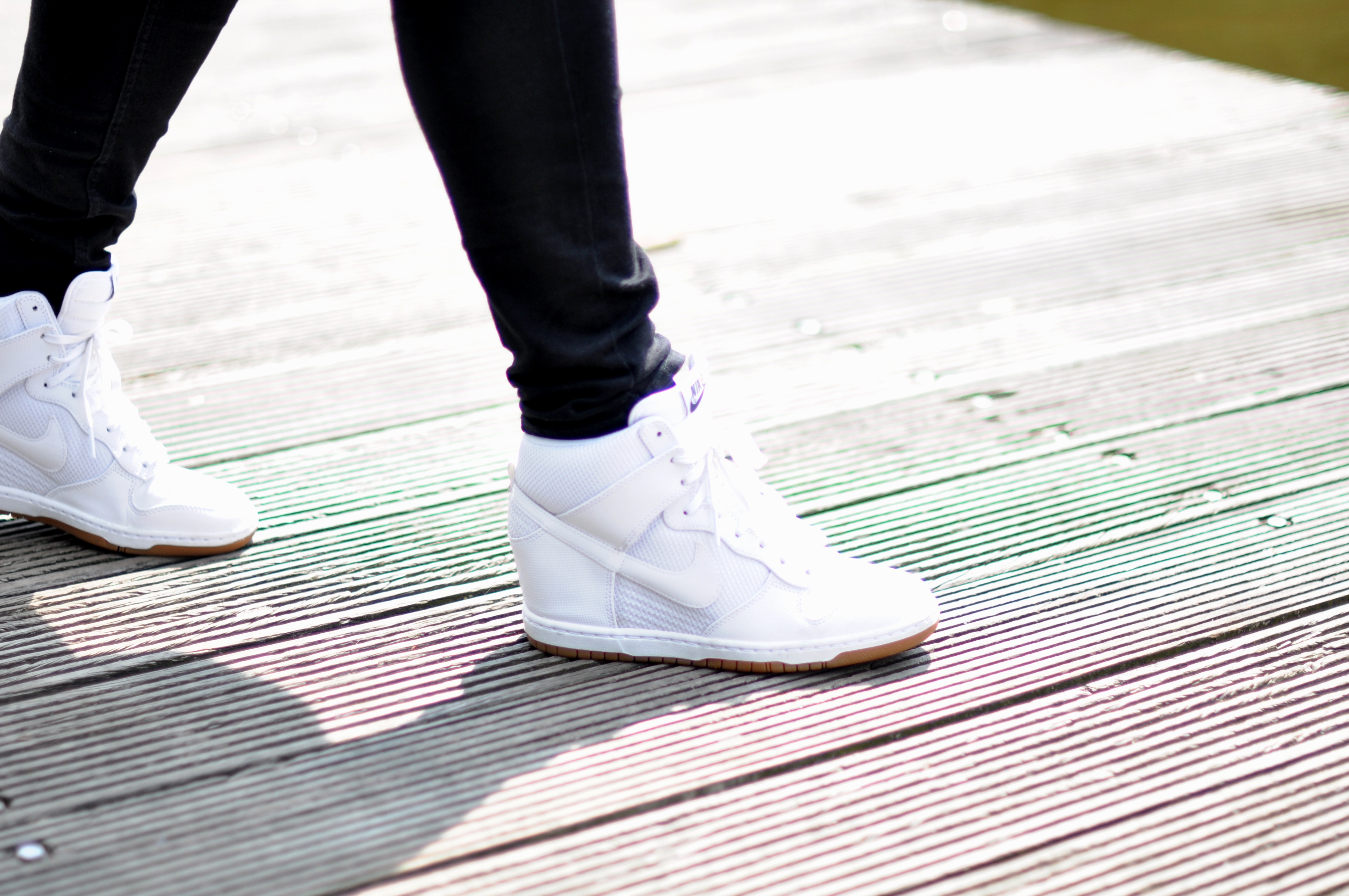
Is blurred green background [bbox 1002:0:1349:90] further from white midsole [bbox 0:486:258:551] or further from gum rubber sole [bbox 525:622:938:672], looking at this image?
white midsole [bbox 0:486:258:551]

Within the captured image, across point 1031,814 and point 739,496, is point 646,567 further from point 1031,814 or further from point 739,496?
point 1031,814

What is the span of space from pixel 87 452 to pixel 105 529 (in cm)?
7

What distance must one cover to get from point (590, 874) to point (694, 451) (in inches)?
11.8

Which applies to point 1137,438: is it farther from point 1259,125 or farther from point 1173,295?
point 1259,125

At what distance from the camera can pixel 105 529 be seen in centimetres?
105

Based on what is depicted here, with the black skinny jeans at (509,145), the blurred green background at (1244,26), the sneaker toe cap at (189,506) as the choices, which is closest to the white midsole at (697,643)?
the black skinny jeans at (509,145)

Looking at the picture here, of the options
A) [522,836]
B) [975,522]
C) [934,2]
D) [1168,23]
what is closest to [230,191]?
[975,522]

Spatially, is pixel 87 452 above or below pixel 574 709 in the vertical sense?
above

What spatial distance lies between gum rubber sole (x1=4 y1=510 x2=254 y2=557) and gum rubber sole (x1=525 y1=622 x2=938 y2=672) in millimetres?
327

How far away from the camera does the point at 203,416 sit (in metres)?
1.36

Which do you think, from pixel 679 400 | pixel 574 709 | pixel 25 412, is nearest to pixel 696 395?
pixel 679 400

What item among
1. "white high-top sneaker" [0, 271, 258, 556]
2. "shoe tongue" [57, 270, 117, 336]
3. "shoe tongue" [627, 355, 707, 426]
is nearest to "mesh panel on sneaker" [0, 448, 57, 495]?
"white high-top sneaker" [0, 271, 258, 556]

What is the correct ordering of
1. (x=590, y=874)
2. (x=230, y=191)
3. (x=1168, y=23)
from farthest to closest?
(x=1168, y=23) → (x=230, y=191) → (x=590, y=874)

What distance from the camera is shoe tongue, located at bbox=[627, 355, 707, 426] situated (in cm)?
85
